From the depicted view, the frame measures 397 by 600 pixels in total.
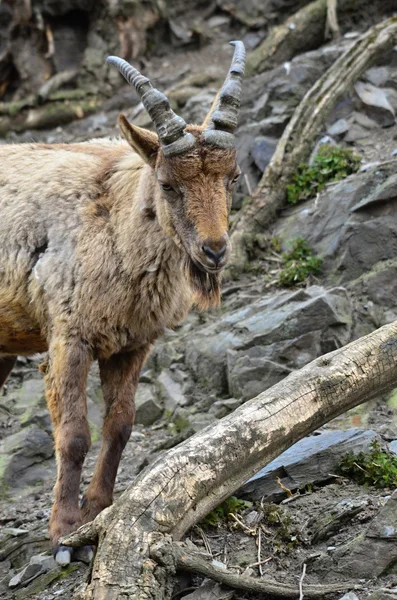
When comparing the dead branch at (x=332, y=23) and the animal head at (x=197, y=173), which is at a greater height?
the dead branch at (x=332, y=23)

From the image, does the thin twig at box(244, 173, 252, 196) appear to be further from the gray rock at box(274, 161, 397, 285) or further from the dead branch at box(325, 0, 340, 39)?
the dead branch at box(325, 0, 340, 39)

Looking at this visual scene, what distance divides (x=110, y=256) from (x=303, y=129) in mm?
4924

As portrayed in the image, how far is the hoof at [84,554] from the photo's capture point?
5562mm

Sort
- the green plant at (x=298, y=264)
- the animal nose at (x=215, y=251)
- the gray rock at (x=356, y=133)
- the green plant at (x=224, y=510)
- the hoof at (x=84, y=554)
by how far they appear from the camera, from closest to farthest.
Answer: the green plant at (x=224, y=510)
the hoof at (x=84, y=554)
the animal nose at (x=215, y=251)
the green plant at (x=298, y=264)
the gray rock at (x=356, y=133)

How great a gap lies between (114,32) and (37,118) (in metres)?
2.20

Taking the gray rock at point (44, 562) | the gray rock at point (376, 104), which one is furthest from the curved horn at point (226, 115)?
the gray rock at point (376, 104)

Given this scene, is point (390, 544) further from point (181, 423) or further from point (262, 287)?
point (262, 287)

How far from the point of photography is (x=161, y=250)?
645cm

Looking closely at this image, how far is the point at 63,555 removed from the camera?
18.2ft

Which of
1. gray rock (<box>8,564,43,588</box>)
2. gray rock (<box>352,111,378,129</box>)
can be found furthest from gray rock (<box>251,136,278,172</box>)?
gray rock (<box>8,564,43,588</box>)

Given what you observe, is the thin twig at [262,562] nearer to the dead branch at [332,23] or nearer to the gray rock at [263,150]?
the gray rock at [263,150]

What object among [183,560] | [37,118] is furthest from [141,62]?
[183,560]

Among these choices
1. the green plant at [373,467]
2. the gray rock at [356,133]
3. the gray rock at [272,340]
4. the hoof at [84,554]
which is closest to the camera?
the green plant at [373,467]

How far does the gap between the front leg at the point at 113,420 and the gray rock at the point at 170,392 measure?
1.59 metres
